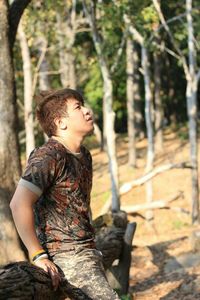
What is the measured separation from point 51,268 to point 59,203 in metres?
0.40

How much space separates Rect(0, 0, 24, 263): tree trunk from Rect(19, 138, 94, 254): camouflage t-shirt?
334 cm

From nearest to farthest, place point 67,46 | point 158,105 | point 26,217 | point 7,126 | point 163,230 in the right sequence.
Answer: point 26,217
point 7,126
point 163,230
point 67,46
point 158,105

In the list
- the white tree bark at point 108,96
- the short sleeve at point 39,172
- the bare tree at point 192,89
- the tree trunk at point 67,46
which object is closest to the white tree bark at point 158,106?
the tree trunk at point 67,46

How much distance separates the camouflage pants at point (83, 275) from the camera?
3836 millimetres

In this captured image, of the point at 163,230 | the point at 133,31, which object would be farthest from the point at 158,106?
the point at 133,31

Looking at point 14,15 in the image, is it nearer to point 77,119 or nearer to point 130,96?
point 77,119

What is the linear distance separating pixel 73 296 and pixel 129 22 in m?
15.1

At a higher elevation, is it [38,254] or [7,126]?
[7,126]

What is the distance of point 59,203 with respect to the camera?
389 cm

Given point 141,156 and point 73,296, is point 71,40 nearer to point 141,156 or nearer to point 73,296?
point 141,156

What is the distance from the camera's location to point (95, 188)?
27.2 meters

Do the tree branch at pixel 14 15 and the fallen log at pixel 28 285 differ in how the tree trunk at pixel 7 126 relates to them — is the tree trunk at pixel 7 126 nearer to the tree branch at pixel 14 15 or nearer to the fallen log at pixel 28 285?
the tree branch at pixel 14 15

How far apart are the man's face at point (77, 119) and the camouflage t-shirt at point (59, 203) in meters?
0.15

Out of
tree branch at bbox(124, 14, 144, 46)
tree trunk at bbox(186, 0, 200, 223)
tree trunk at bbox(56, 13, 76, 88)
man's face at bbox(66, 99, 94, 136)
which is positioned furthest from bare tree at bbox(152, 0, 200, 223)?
man's face at bbox(66, 99, 94, 136)
